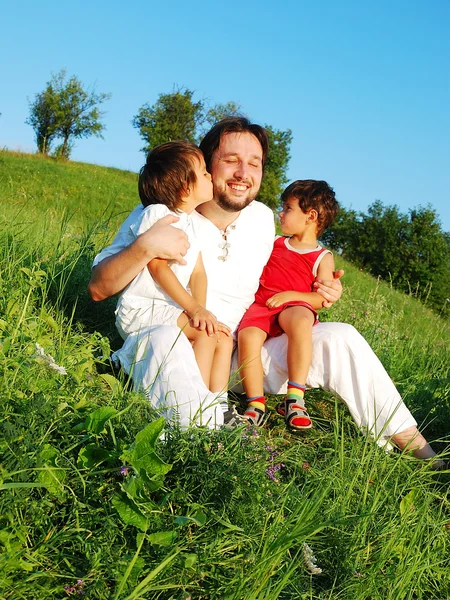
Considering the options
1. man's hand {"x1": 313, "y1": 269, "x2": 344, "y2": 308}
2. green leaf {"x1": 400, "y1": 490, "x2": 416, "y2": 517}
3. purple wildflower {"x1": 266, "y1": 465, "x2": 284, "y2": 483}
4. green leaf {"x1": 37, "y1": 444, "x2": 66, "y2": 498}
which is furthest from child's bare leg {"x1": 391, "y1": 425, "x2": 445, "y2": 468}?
green leaf {"x1": 37, "y1": 444, "x2": 66, "y2": 498}

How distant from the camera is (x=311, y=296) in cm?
386

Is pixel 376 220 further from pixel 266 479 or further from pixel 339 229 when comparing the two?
pixel 266 479

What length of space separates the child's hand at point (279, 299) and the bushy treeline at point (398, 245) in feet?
80.6

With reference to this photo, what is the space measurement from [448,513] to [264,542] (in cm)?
134

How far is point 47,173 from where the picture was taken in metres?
22.0

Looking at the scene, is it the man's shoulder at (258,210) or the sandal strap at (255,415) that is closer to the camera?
the sandal strap at (255,415)

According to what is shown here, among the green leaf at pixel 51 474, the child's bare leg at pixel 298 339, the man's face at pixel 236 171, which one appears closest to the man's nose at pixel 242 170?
the man's face at pixel 236 171

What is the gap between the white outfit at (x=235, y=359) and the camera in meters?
2.86

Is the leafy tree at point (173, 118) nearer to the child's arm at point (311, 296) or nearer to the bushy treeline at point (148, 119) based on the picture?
the bushy treeline at point (148, 119)

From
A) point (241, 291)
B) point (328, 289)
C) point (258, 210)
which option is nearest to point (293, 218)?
point (258, 210)

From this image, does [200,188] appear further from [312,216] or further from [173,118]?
[173,118]

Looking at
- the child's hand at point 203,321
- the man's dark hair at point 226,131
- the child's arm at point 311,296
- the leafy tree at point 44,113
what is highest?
the leafy tree at point 44,113

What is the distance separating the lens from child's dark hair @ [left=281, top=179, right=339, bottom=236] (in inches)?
157

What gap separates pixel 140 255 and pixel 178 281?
25 centimetres
